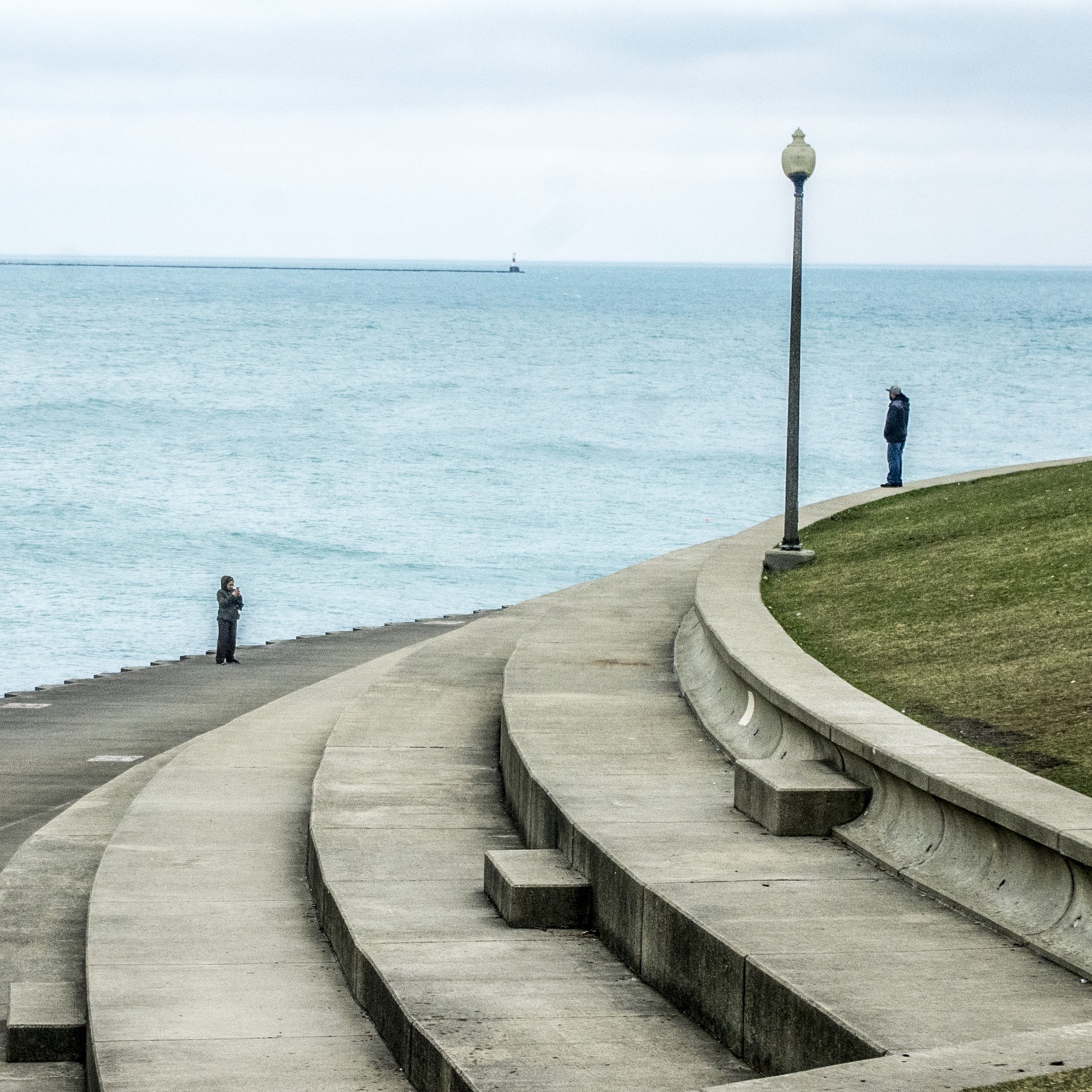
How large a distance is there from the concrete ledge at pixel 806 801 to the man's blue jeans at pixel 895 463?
49.7 ft

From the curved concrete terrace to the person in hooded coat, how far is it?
11826 millimetres

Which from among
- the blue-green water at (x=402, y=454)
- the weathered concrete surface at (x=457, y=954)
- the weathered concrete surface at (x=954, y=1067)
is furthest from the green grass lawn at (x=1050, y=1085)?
the blue-green water at (x=402, y=454)

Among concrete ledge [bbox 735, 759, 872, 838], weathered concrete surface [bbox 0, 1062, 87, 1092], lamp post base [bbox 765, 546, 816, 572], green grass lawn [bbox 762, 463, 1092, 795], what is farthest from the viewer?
lamp post base [bbox 765, 546, 816, 572]

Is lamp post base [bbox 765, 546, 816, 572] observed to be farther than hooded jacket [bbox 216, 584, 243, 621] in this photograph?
No

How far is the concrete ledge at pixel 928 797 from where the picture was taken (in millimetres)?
5605

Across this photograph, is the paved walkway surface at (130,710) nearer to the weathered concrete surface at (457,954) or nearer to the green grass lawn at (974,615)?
the weathered concrete surface at (457,954)

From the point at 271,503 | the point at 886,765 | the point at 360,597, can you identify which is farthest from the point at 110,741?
the point at 271,503

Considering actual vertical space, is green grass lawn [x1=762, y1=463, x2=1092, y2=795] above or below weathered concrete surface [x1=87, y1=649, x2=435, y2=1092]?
above

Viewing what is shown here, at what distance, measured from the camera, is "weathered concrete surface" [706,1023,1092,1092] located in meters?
4.09

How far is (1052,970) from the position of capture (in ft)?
17.6

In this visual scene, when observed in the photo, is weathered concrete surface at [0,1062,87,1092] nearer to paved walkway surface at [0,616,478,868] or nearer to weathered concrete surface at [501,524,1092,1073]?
weathered concrete surface at [501,524,1092,1073]

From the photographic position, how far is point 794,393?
1488 cm

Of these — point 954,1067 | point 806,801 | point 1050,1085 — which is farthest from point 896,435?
point 1050,1085

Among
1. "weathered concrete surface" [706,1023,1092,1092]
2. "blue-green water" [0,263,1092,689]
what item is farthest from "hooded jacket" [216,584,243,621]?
"weathered concrete surface" [706,1023,1092,1092]
